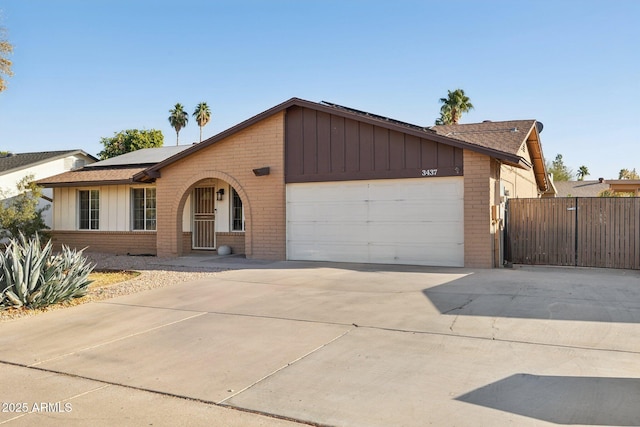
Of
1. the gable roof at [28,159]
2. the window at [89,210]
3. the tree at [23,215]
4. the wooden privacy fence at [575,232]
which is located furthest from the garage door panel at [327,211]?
the gable roof at [28,159]

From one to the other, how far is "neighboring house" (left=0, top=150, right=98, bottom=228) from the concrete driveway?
20.6m

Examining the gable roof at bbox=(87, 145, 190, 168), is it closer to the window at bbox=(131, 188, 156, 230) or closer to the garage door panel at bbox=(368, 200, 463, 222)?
the window at bbox=(131, 188, 156, 230)

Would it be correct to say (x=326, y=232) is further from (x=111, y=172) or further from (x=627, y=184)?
(x=627, y=184)

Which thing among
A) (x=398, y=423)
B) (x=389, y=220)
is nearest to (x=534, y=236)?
(x=389, y=220)

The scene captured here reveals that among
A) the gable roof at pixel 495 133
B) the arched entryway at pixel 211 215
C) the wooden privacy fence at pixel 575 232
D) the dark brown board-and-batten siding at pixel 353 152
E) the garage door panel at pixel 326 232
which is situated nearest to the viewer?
the wooden privacy fence at pixel 575 232

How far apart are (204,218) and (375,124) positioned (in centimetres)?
814

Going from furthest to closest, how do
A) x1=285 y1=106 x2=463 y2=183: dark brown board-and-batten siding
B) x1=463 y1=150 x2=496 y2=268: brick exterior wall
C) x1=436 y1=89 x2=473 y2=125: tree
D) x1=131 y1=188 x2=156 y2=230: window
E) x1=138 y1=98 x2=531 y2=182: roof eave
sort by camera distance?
x1=436 y1=89 x2=473 y2=125: tree
x1=131 y1=188 x2=156 y2=230: window
x1=285 y1=106 x2=463 y2=183: dark brown board-and-batten siding
x1=463 y1=150 x2=496 y2=268: brick exterior wall
x1=138 y1=98 x2=531 y2=182: roof eave

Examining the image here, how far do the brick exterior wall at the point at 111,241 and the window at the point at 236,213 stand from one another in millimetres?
3353

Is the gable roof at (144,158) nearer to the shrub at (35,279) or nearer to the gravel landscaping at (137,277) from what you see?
the gravel landscaping at (137,277)

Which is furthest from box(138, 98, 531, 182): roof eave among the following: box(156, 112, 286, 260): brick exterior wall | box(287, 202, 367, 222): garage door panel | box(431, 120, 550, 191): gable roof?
box(287, 202, 367, 222): garage door panel

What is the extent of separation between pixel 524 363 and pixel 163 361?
13.8 feet

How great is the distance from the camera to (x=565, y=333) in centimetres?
652

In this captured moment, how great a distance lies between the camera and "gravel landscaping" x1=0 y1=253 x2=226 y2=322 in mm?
9164

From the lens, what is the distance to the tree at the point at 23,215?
1869 cm
